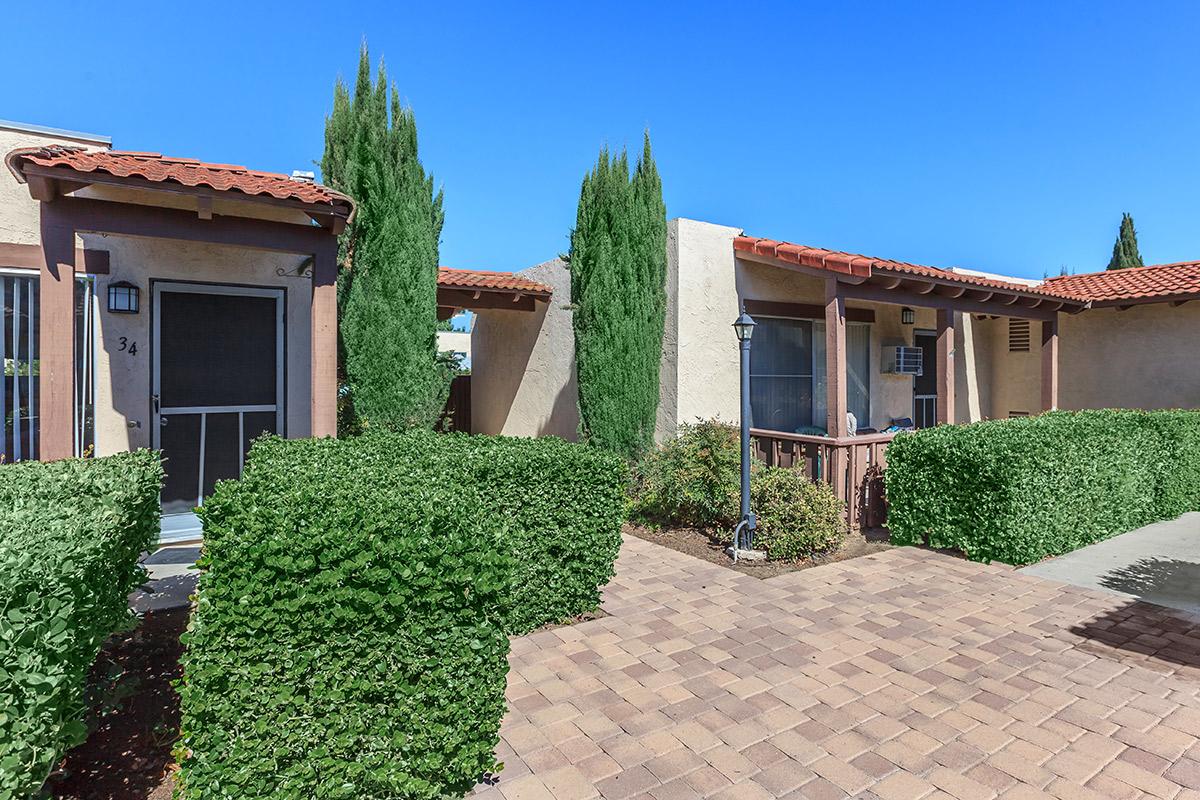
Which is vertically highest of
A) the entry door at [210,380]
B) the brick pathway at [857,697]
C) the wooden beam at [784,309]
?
the wooden beam at [784,309]

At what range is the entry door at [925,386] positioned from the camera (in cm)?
1183

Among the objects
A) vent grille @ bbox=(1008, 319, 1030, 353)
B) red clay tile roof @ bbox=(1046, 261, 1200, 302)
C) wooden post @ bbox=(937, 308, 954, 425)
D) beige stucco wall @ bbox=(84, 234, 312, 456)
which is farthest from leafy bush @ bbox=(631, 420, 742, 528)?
red clay tile roof @ bbox=(1046, 261, 1200, 302)

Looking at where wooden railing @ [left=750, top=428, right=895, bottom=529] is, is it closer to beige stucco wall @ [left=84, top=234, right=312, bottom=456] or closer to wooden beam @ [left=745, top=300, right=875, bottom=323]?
wooden beam @ [left=745, top=300, right=875, bottom=323]

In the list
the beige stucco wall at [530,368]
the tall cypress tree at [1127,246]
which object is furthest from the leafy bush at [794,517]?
the tall cypress tree at [1127,246]

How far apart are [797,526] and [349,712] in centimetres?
506

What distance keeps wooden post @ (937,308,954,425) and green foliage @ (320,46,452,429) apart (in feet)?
23.2

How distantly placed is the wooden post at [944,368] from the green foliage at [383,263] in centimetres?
708

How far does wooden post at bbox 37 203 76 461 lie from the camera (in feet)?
16.7

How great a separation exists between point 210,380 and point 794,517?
6638 mm

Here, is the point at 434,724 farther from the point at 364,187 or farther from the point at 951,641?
the point at 364,187

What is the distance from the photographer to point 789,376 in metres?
9.84

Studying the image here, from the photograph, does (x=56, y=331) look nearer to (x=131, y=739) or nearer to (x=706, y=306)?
(x=131, y=739)

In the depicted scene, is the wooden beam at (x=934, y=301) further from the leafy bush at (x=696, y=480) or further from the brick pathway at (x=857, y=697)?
the brick pathway at (x=857, y=697)

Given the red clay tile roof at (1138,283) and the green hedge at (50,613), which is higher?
the red clay tile roof at (1138,283)
